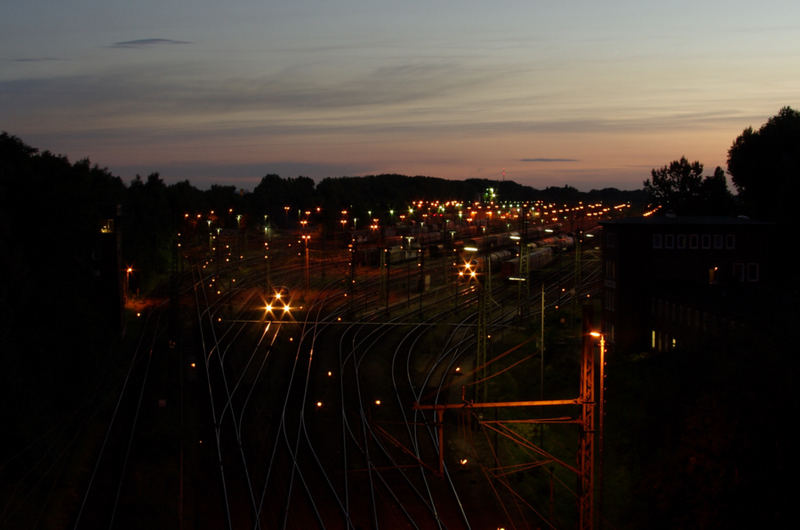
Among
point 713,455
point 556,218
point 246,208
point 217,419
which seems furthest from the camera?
point 556,218

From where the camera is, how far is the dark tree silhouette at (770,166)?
115 feet

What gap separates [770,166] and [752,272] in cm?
1821

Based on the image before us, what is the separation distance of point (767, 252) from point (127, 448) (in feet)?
62.5

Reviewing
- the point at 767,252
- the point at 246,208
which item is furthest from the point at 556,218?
the point at 767,252

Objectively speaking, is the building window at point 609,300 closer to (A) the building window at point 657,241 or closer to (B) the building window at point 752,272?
(A) the building window at point 657,241

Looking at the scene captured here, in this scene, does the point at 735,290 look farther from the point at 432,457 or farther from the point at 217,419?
the point at 217,419

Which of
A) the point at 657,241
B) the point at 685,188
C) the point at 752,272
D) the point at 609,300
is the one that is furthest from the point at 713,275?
the point at 685,188

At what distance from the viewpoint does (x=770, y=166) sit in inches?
1581

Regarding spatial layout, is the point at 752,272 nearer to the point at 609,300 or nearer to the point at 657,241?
the point at 657,241

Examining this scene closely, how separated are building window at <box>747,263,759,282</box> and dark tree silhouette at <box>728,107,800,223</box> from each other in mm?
A: 11129

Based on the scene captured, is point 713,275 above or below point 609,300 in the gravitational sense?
above

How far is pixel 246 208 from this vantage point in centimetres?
8406

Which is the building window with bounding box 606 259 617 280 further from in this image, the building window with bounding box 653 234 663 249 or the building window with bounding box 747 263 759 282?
the building window with bounding box 747 263 759 282

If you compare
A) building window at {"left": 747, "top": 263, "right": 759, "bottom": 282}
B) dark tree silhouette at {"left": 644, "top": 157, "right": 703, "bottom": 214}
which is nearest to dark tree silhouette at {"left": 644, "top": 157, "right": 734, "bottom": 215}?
dark tree silhouette at {"left": 644, "top": 157, "right": 703, "bottom": 214}
